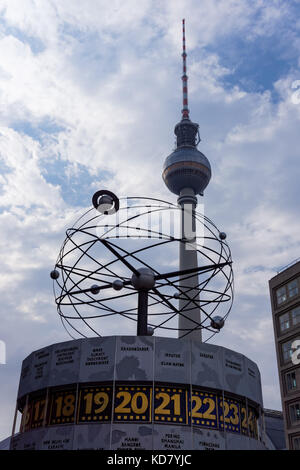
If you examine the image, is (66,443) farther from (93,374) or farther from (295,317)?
(295,317)

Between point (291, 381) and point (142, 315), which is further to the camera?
point (291, 381)

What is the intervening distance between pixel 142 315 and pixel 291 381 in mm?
42599

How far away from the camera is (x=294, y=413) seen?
54.3m

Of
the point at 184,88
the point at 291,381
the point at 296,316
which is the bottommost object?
the point at 291,381

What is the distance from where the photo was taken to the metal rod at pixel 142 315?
794 inches

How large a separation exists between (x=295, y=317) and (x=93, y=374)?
1822 inches

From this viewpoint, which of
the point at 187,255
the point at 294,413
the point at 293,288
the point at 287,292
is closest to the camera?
the point at 294,413

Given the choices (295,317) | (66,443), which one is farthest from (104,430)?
(295,317)

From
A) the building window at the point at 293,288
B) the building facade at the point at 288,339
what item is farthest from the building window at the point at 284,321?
the building window at the point at 293,288

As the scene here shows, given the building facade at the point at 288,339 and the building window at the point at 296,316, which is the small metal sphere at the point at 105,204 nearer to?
the building facade at the point at 288,339

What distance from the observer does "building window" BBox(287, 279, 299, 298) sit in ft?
196

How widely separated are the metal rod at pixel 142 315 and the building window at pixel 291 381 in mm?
41572

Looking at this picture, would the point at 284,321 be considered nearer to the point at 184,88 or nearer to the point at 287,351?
the point at 287,351

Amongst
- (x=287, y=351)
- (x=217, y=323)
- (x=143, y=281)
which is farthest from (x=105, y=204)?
(x=287, y=351)
